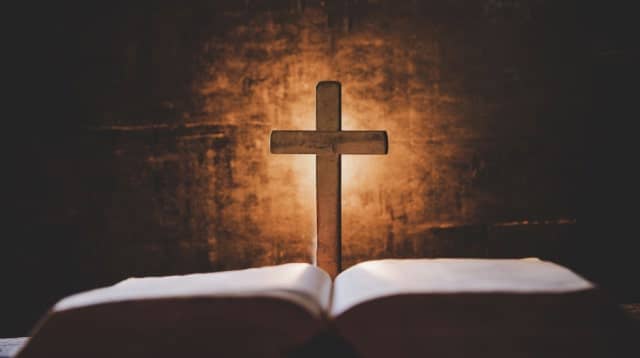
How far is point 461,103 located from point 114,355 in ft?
9.59

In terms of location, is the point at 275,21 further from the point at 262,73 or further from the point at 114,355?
the point at 114,355

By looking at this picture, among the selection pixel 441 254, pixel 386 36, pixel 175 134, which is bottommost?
pixel 441 254

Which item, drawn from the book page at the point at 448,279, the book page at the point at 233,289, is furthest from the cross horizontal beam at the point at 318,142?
the book page at the point at 233,289

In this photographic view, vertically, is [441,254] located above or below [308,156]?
below

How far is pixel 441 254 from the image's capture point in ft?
10.8

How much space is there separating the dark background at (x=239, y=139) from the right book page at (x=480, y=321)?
1741mm

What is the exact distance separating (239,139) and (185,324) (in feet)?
6.57

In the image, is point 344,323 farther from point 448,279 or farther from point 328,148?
point 328,148

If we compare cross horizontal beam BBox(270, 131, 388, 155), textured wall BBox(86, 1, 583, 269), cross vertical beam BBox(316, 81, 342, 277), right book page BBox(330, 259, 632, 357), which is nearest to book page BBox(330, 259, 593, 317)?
right book page BBox(330, 259, 632, 357)

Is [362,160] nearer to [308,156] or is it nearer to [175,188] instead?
[308,156]

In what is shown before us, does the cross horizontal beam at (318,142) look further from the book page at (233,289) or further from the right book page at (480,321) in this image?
the right book page at (480,321)

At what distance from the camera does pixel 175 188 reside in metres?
3.31

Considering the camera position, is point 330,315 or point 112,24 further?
point 112,24

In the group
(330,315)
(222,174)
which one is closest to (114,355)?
(330,315)
